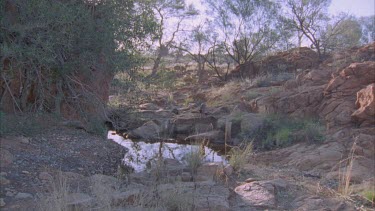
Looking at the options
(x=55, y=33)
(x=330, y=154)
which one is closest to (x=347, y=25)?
(x=330, y=154)

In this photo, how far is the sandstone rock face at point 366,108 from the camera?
12648 millimetres

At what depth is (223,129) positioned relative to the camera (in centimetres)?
1627

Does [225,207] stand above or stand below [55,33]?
below

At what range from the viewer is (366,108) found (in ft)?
42.0

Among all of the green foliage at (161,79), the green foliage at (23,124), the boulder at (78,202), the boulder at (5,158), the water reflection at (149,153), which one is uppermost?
the green foliage at (161,79)

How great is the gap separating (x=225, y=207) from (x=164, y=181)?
65.6 inches

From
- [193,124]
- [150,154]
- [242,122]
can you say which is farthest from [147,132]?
[150,154]

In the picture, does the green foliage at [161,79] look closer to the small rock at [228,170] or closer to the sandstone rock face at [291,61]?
the small rock at [228,170]

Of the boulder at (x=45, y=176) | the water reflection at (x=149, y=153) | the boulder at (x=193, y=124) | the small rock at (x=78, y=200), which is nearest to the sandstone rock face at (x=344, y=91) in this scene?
the water reflection at (x=149, y=153)

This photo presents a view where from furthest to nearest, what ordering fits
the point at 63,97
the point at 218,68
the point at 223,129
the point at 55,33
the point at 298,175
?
the point at 218,68 → the point at 223,129 → the point at 63,97 → the point at 298,175 → the point at 55,33

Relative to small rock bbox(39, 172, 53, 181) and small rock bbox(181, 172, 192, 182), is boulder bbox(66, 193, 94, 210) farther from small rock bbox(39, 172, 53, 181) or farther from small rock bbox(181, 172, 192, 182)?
small rock bbox(181, 172, 192, 182)

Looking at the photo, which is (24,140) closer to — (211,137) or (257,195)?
(257,195)

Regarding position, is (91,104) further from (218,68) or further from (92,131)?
(218,68)

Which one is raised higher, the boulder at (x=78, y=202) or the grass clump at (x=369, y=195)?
the boulder at (x=78, y=202)
